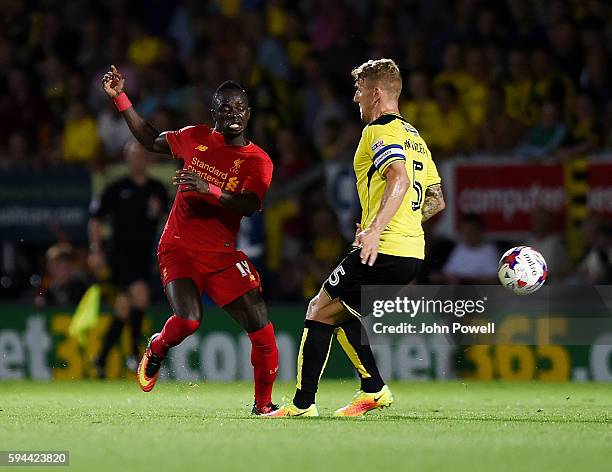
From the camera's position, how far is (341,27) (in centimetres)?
1609

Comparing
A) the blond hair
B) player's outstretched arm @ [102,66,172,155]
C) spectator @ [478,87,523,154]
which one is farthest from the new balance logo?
spectator @ [478,87,523,154]

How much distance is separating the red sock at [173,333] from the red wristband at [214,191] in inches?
34.2

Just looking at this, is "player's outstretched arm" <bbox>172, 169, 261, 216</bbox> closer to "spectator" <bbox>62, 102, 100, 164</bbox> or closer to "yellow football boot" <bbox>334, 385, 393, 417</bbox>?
"yellow football boot" <bbox>334, 385, 393, 417</bbox>

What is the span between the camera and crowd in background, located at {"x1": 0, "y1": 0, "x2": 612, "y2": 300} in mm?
13852

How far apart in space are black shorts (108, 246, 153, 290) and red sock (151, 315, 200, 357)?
428cm

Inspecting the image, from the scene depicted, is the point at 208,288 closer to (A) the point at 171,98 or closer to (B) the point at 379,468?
(B) the point at 379,468

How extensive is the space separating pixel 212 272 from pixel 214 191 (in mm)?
724

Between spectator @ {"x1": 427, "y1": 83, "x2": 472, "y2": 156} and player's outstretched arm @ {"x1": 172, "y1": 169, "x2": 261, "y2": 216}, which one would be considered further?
spectator @ {"x1": 427, "y1": 83, "x2": 472, "y2": 156}

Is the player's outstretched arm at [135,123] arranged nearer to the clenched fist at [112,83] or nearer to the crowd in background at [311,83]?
the clenched fist at [112,83]

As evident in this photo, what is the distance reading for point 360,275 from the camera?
8.48 metres

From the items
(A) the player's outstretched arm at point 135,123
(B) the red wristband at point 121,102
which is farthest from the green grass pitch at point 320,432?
(B) the red wristband at point 121,102

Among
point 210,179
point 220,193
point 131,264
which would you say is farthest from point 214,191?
point 131,264

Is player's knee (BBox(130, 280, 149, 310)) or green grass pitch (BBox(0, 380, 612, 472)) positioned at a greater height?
player's knee (BBox(130, 280, 149, 310))

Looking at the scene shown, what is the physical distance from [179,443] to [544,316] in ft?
20.2
